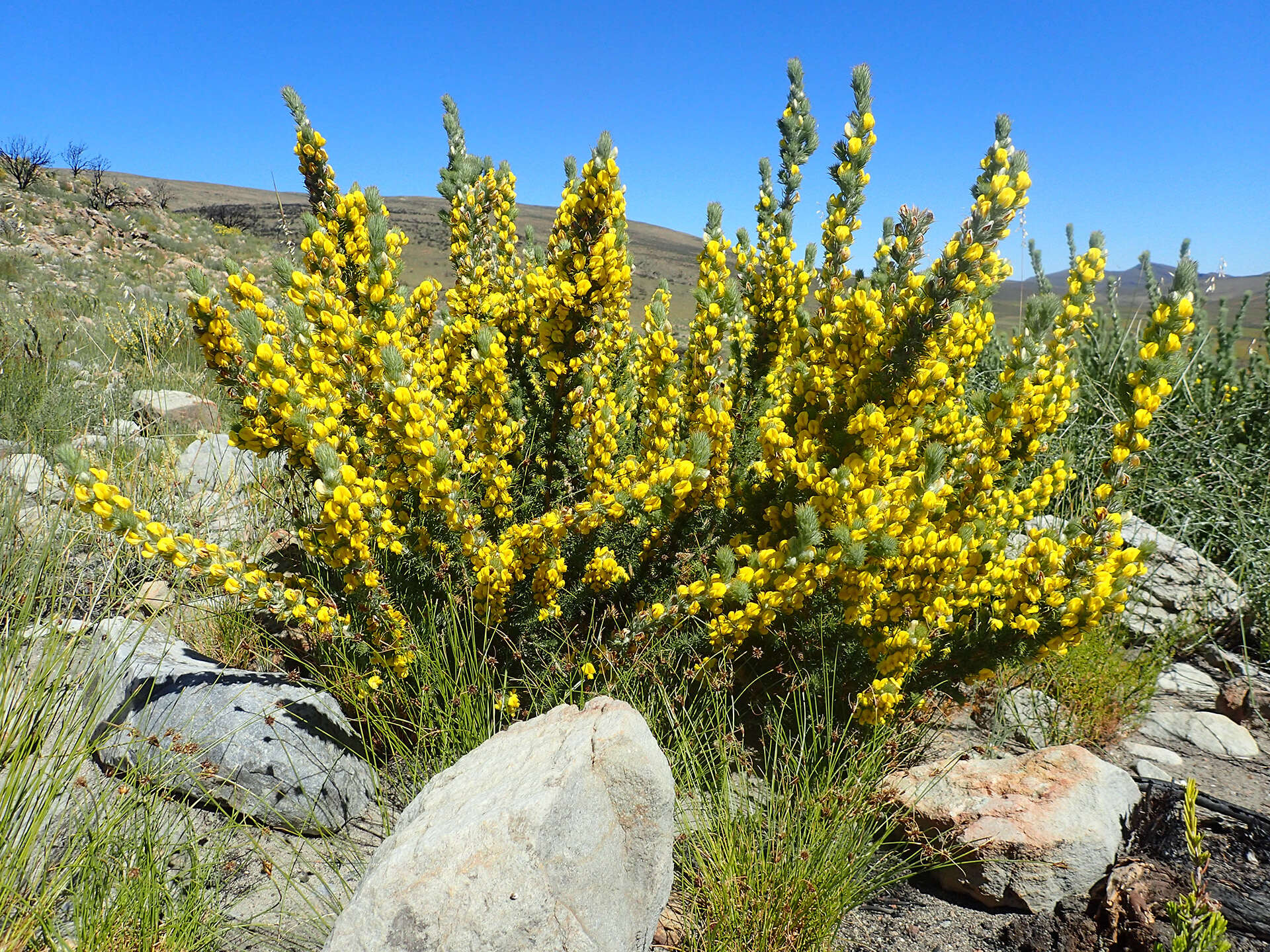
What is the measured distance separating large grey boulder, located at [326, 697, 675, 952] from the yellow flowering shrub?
621 mm

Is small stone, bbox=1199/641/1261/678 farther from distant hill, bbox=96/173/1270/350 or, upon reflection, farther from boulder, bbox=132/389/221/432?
boulder, bbox=132/389/221/432

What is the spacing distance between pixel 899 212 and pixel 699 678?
1786 mm

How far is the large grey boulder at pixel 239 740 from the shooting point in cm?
231

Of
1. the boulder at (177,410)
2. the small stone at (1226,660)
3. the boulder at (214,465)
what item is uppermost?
the boulder at (177,410)

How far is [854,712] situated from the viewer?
8.10ft

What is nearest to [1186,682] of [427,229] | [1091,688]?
[1091,688]

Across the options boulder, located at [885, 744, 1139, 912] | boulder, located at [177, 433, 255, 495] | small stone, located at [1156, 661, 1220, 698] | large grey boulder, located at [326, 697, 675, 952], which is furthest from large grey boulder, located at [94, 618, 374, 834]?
small stone, located at [1156, 661, 1220, 698]

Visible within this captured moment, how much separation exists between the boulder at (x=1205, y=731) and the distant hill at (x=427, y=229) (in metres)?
3.14

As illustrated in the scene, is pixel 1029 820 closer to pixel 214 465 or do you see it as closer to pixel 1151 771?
pixel 1151 771

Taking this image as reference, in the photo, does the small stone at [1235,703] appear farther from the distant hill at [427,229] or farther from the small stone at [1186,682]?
the distant hill at [427,229]

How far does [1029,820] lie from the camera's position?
219 cm

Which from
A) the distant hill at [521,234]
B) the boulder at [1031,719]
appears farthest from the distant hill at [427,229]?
the boulder at [1031,719]

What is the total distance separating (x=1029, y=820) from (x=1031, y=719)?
1.11m

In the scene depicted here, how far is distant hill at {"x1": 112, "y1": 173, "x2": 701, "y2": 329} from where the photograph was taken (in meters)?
35.6
